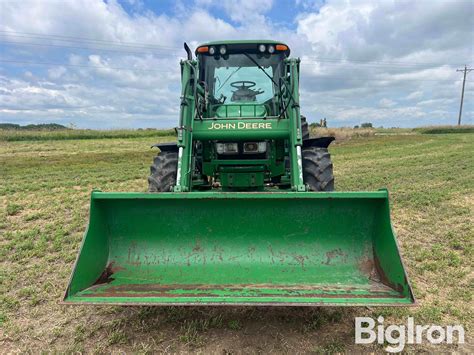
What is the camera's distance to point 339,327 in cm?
319

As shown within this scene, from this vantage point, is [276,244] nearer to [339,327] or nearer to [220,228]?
[220,228]

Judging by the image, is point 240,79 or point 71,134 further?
point 71,134

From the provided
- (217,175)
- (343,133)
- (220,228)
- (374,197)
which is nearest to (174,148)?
(217,175)

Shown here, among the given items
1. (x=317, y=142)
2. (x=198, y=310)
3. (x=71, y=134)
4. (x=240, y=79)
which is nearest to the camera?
(x=198, y=310)

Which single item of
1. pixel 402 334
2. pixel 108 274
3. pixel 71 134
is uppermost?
pixel 71 134

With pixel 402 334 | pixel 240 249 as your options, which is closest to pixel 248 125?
pixel 240 249

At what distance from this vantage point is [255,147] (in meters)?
5.23

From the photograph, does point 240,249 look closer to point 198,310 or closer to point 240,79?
point 198,310

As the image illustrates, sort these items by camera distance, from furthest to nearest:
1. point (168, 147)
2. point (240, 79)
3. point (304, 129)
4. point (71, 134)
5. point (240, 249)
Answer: point (71, 134)
point (304, 129)
point (240, 79)
point (168, 147)
point (240, 249)

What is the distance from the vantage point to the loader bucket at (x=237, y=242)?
328cm

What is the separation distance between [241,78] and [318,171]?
6.48 ft

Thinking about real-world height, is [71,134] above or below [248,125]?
below

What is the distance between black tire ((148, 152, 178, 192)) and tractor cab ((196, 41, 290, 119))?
89 centimetres

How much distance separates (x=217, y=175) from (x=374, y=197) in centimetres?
A: 270
